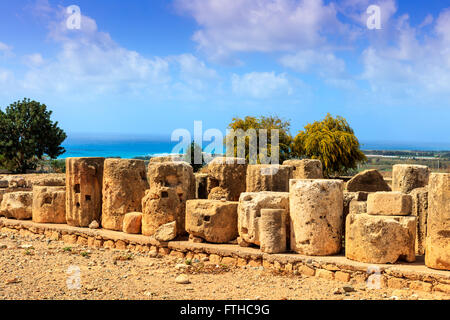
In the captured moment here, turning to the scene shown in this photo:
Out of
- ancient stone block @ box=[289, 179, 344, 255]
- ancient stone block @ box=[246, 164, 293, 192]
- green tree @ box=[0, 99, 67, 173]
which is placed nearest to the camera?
ancient stone block @ box=[289, 179, 344, 255]

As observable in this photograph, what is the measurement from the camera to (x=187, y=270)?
793 centimetres

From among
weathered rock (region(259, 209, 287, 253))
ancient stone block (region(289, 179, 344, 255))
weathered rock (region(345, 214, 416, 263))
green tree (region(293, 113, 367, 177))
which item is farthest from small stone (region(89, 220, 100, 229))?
green tree (region(293, 113, 367, 177))

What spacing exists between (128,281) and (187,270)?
1.03m

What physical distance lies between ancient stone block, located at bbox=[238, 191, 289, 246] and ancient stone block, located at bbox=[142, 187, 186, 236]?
155 cm

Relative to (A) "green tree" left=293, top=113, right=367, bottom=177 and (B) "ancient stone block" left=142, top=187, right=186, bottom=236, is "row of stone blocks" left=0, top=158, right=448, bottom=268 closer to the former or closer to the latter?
(B) "ancient stone block" left=142, top=187, right=186, bottom=236

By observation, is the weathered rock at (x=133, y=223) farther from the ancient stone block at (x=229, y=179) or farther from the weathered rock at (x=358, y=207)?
the weathered rock at (x=358, y=207)

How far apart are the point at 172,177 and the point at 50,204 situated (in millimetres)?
3574

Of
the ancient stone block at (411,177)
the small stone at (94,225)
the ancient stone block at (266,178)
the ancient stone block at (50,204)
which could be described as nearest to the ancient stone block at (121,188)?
the small stone at (94,225)

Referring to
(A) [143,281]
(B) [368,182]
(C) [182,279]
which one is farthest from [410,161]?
(A) [143,281]

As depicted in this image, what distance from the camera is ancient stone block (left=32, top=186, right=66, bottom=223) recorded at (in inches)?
437

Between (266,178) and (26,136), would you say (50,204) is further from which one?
(26,136)

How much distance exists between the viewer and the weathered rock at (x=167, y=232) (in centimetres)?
899
